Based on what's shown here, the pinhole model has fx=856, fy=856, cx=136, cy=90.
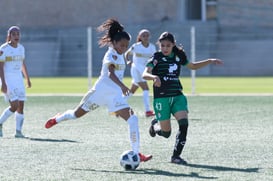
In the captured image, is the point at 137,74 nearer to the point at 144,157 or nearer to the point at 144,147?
the point at 144,147

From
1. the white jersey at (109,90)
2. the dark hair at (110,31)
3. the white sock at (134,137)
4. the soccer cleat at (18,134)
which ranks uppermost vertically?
the dark hair at (110,31)

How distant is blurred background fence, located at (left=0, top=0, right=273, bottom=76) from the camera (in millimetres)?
40000

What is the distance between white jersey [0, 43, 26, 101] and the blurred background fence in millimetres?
23752

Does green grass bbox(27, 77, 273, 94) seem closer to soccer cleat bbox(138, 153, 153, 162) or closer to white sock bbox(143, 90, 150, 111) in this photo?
white sock bbox(143, 90, 150, 111)

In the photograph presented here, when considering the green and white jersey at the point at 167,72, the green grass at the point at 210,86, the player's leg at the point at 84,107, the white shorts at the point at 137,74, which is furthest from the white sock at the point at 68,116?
the green grass at the point at 210,86

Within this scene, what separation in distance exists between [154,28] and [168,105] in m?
31.5

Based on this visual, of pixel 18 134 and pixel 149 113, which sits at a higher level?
pixel 18 134

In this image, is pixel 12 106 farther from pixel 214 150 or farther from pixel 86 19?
pixel 86 19

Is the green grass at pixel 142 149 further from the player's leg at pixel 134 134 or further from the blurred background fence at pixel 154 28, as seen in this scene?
the blurred background fence at pixel 154 28

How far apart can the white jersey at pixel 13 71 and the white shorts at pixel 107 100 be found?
3.48 meters

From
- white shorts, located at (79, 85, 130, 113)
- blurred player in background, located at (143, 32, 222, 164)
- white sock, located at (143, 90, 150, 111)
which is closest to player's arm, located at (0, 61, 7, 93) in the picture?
white shorts, located at (79, 85, 130, 113)

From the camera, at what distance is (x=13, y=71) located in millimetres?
15164

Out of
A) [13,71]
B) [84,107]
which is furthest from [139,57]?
[84,107]

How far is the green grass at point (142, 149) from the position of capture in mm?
10258
